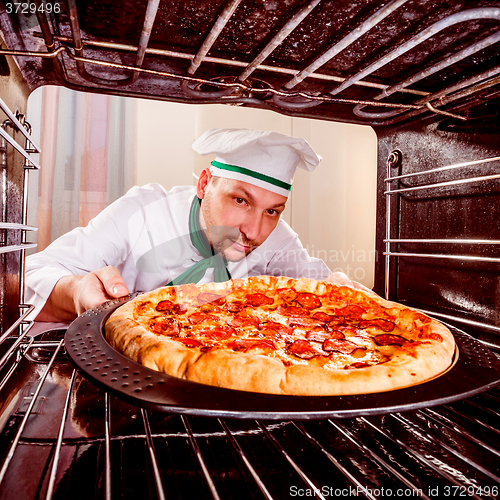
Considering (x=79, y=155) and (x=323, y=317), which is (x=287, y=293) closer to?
(x=323, y=317)

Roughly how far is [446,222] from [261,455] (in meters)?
0.94

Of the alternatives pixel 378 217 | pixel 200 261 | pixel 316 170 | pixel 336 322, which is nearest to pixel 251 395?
pixel 336 322

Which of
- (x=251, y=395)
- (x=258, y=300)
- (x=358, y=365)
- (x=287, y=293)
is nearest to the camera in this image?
(x=251, y=395)

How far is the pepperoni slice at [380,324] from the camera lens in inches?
39.2

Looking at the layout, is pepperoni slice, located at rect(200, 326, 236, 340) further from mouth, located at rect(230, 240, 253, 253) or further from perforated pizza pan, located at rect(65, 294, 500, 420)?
mouth, located at rect(230, 240, 253, 253)

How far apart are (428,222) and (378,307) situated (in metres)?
0.35

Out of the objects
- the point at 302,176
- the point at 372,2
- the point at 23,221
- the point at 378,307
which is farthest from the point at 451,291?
the point at 302,176

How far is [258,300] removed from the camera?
49.7 inches

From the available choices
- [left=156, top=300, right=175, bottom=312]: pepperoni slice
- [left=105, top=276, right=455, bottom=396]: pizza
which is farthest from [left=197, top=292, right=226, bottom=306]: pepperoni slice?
[left=156, top=300, right=175, bottom=312]: pepperoni slice

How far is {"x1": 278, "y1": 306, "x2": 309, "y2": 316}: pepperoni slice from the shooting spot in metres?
1.15

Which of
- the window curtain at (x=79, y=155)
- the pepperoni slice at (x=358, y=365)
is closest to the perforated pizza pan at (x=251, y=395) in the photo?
the pepperoni slice at (x=358, y=365)

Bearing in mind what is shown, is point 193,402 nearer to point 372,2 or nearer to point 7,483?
point 7,483

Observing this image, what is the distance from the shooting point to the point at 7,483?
19.1 inches

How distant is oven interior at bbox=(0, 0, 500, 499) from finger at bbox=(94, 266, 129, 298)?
0.21 m
